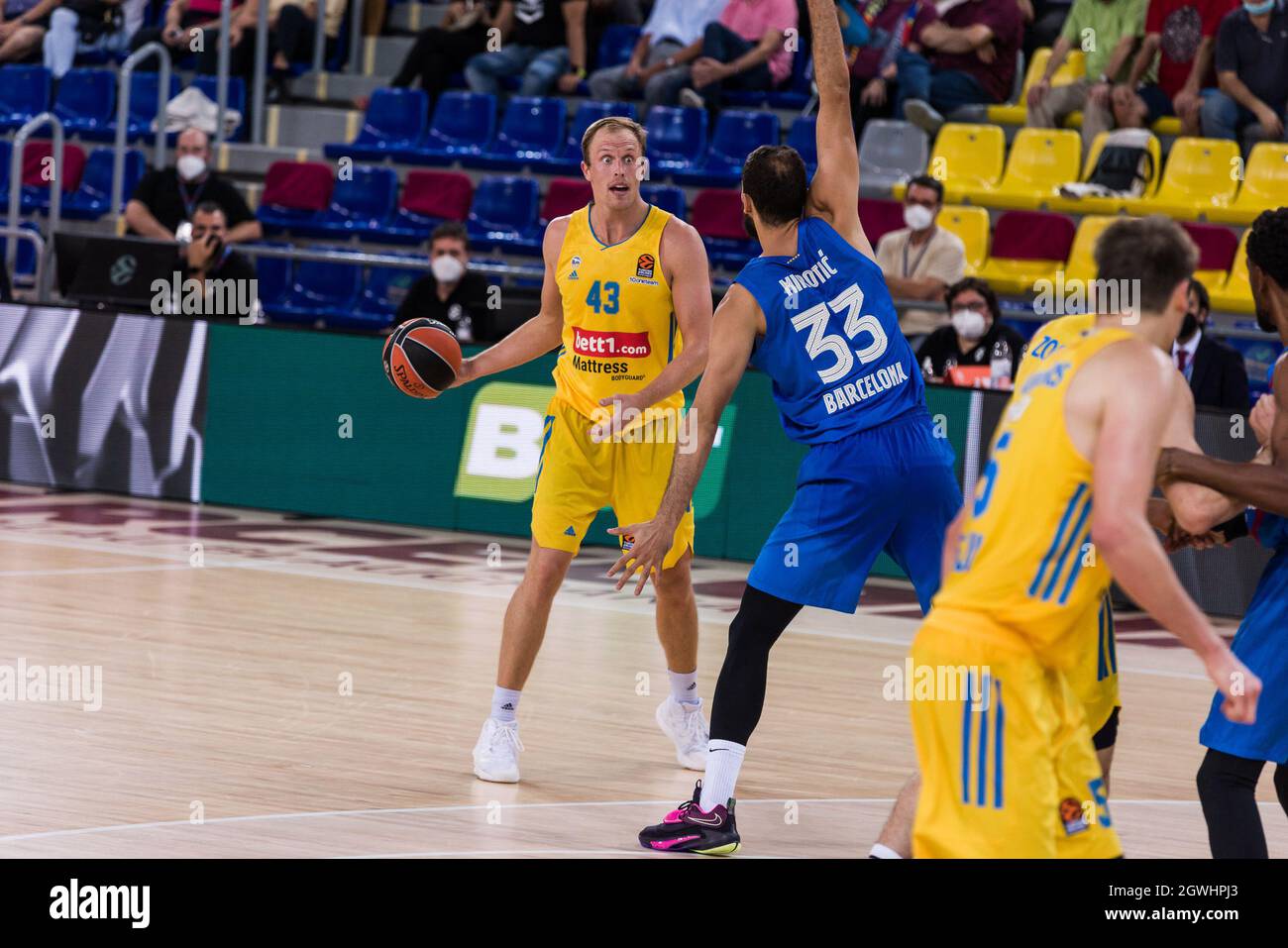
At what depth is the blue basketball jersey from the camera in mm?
5855

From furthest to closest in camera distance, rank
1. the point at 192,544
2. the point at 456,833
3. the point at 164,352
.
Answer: the point at 164,352 → the point at 192,544 → the point at 456,833

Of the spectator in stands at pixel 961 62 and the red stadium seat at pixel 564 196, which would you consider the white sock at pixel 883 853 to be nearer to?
the red stadium seat at pixel 564 196

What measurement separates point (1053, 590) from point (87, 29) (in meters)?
17.8

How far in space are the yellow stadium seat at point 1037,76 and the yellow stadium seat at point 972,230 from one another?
4.95 ft

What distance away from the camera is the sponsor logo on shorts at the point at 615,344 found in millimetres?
7051

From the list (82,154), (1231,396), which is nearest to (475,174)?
(82,154)

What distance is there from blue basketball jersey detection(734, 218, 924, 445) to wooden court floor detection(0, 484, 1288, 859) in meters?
1.34

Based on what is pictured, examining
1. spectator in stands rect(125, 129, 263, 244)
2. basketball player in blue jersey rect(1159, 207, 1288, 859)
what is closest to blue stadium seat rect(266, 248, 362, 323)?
spectator in stands rect(125, 129, 263, 244)

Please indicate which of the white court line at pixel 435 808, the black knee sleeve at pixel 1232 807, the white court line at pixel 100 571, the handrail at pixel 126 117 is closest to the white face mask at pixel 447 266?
the white court line at pixel 100 571

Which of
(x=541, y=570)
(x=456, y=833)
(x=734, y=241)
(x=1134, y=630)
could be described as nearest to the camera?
(x=456, y=833)

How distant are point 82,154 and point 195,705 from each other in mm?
12052

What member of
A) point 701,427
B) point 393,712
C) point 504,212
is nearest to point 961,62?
point 504,212

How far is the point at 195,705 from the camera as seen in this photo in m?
7.72
